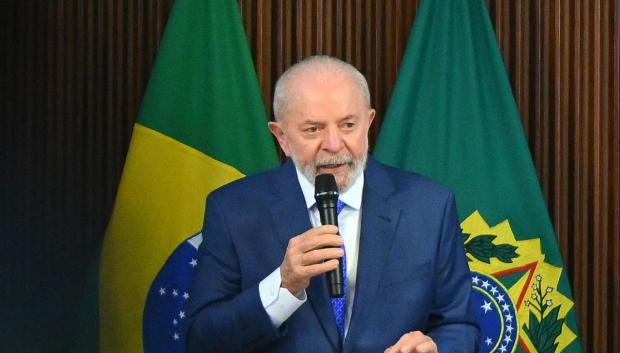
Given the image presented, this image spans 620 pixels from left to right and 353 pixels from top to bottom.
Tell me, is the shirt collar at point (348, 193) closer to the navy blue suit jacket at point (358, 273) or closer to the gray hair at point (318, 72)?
the navy blue suit jacket at point (358, 273)

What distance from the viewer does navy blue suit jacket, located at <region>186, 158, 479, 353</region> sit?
2.31 m

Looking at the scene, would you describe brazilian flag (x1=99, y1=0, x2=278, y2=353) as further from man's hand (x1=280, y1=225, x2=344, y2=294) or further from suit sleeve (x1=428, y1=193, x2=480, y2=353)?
man's hand (x1=280, y1=225, x2=344, y2=294)

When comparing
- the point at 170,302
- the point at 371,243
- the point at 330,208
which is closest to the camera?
the point at 330,208

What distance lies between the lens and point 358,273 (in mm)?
2361

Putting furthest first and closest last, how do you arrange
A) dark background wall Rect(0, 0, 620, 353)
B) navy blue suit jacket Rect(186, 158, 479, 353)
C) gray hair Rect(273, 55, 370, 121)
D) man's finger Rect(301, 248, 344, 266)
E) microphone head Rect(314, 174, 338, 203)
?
dark background wall Rect(0, 0, 620, 353) < gray hair Rect(273, 55, 370, 121) < navy blue suit jacket Rect(186, 158, 479, 353) < microphone head Rect(314, 174, 338, 203) < man's finger Rect(301, 248, 344, 266)

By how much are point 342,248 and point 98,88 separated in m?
1.98

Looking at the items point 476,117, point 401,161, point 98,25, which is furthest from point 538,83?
point 98,25

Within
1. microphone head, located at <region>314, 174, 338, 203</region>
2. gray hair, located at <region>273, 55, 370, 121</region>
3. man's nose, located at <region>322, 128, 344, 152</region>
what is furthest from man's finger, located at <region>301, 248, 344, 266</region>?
gray hair, located at <region>273, 55, 370, 121</region>

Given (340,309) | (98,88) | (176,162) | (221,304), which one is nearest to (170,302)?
(176,162)

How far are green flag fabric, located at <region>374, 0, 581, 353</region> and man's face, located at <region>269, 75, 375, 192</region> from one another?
1171 mm

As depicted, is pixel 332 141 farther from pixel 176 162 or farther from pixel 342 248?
pixel 176 162

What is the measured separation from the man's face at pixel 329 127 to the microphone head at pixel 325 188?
0.13 metres

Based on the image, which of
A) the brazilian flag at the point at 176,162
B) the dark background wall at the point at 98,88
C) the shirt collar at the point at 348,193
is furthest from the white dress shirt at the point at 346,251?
the dark background wall at the point at 98,88

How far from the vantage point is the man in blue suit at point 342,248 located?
7.58 ft
